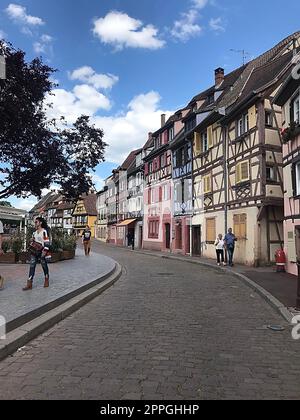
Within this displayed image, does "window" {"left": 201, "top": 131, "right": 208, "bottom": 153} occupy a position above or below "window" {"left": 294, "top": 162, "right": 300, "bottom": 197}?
above

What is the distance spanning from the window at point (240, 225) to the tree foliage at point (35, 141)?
7.60m

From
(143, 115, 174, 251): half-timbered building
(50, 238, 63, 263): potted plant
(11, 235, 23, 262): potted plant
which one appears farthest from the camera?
(143, 115, 174, 251): half-timbered building


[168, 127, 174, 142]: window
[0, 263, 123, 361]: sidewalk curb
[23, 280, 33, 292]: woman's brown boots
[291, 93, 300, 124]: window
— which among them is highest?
[168, 127, 174, 142]: window

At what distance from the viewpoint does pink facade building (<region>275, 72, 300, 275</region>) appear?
14414mm

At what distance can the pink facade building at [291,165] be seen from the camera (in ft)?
47.3

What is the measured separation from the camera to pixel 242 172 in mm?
20172

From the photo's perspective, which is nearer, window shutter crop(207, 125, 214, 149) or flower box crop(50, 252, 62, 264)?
flower box crop(50, 252, 62, 264)

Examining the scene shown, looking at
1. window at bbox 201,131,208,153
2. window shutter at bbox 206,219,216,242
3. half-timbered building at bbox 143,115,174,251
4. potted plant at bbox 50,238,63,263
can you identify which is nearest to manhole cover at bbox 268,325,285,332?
potted plant at bbox 50,238,63,263

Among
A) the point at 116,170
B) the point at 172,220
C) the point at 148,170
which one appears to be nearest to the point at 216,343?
the point at 172,220

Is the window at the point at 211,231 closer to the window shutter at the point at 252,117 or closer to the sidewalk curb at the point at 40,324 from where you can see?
the window shutter at the point at 252,117

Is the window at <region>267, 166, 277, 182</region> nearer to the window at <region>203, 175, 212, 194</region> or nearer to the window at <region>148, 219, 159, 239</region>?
the window at <region>203, 175, 212, 194</region>

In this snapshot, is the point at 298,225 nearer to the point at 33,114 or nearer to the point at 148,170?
the point at 33,114

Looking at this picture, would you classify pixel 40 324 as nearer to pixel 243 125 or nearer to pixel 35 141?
pixel 35 141

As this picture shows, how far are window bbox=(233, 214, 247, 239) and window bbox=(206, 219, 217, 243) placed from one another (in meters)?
2.91
